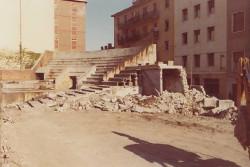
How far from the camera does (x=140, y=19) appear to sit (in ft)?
151

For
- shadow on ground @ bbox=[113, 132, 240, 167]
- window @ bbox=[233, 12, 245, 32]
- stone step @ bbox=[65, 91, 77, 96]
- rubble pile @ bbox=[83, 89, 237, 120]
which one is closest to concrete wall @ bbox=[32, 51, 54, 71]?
stone step @ bbox=[65, 91, 77, 96]

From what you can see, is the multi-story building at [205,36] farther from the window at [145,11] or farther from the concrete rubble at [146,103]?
the concrete rubble at [146,103]

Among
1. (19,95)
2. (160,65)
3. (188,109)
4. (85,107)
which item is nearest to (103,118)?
(85,107)

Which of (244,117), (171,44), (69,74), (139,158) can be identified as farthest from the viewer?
(171,44)

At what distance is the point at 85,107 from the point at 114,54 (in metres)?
10.2

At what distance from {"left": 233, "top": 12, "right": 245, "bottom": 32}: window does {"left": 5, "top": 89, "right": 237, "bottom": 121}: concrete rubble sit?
11.5 meters

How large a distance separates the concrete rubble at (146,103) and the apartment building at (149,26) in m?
20.9

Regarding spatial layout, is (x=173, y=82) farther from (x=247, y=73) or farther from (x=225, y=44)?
(x=247, y=73)

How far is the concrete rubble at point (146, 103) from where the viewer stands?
1797 cm

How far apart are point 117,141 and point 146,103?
7.82m

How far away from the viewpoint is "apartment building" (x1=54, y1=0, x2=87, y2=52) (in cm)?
4328

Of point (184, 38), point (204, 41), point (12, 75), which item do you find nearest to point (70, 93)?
point (12, 75)

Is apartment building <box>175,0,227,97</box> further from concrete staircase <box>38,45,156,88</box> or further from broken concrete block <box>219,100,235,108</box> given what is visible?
broken concrete block <box>219,100,235,108</box>

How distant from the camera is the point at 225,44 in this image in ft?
104
